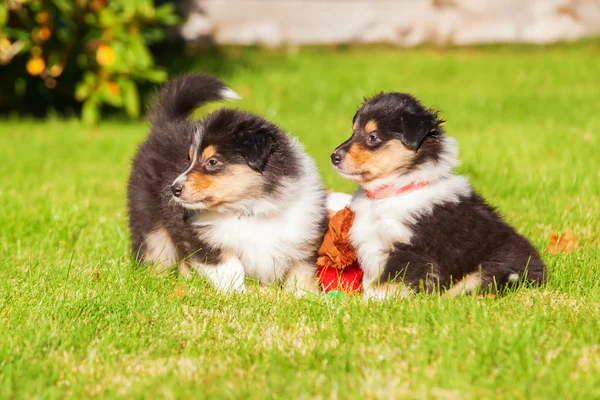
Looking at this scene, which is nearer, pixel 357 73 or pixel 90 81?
pixel 90 81

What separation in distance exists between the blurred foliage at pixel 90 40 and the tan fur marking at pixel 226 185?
4.93m

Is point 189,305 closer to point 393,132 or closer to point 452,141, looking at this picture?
point 393,132

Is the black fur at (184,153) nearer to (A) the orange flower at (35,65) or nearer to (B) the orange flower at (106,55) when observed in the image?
(B) the orange flower at (106,55)

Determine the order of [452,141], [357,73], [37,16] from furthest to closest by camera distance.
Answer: [357,73] < [37,16] < [452,141]

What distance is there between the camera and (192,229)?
13.4ft

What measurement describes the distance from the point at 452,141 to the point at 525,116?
6.07 meters

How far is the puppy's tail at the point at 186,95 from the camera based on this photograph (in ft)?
14.7

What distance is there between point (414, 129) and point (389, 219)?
0.45 m

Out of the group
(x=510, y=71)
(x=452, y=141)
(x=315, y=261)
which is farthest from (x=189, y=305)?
(x=510, y=71)

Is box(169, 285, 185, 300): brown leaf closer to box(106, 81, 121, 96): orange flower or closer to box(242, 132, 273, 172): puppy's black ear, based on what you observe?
box(242, 132, 273, 172): puppy's black ear

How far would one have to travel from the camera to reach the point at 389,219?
3705 millimetres

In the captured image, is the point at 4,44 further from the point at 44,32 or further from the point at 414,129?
the point at 414,129

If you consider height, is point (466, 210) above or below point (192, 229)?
above

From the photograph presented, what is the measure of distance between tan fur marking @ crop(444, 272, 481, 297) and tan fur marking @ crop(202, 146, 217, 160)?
4.49 feet
